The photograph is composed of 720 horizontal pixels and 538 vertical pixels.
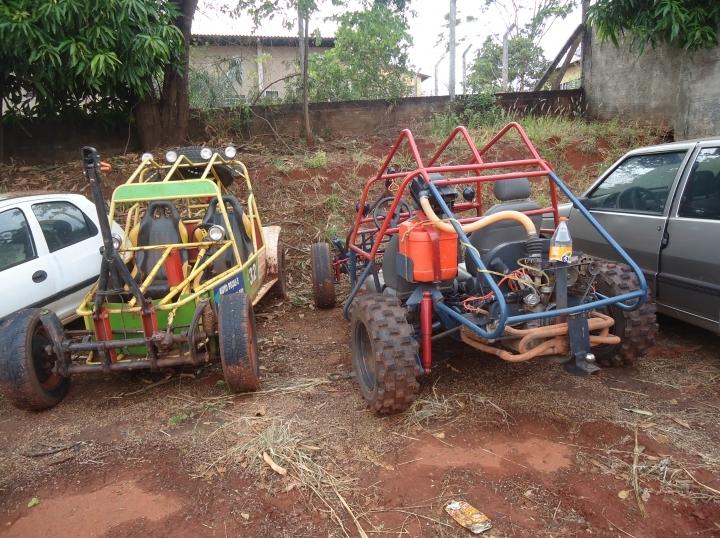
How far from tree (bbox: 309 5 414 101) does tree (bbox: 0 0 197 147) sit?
133 inches

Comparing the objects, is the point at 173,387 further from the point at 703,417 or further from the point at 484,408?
the point at 703,417

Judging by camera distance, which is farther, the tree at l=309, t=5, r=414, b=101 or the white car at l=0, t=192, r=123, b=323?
the tree at l=309, t=5, r=414, b=101

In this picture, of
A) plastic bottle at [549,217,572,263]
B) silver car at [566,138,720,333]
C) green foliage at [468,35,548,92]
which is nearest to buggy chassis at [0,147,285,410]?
plastic bottle at [549,217,572,263]

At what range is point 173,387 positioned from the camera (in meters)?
4.11

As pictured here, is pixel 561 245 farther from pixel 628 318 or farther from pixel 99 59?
pixel 99 59

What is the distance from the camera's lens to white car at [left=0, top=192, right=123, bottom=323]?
442cm

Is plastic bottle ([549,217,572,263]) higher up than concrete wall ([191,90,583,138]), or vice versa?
concrete wall ([191,90,583,138])

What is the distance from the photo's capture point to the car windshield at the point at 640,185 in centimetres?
418

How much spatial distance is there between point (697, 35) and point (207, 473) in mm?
8897

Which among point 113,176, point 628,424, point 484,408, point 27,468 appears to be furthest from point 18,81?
point 628,424

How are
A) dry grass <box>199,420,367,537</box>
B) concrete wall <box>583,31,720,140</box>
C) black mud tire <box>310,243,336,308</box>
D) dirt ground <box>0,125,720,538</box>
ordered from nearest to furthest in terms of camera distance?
dirt ground <box>0,125,720,538</box> → dry grass <box>199,420,367,537</box> → black mud tire <box>310,243,336,308</box> → concrete wall <box>583,31,720,140</box>

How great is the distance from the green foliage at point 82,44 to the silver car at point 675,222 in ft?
20.8

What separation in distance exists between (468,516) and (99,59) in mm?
7156

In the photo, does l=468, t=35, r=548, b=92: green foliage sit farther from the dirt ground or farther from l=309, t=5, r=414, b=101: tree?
the dirt ground
